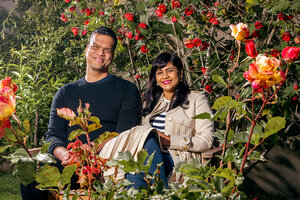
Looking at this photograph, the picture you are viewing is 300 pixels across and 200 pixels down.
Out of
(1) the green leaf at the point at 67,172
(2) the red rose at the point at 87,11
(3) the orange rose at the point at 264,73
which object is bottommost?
(1) the green leaf at the point at 67,172

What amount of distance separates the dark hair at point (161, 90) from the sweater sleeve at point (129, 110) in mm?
140

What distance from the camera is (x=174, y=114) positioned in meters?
2.65

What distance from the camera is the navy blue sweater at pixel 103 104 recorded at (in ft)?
8.27

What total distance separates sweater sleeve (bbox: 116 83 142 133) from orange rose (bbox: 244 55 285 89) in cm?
178

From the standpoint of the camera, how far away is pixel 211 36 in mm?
3348

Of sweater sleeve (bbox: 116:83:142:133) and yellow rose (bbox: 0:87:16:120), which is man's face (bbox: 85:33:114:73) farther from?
yellow rose (bbox: 0:87:16:120)

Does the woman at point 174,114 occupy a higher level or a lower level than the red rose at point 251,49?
lower

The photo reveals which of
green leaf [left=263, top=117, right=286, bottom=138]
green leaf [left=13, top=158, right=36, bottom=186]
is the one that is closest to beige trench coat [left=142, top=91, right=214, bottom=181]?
green leaf [left=263, top=117, right=286, bottom=138]

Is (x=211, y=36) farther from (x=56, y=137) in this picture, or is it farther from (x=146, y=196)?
(x=146, y=196)

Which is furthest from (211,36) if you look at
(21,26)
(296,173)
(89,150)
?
(21,26)

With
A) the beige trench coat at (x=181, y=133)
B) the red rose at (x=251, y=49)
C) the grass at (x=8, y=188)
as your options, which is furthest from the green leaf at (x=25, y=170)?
the grass at (x=8, y=188)

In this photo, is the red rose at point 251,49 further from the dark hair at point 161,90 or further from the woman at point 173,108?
the dark hair at point 161,90

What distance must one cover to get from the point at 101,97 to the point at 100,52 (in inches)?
13.6

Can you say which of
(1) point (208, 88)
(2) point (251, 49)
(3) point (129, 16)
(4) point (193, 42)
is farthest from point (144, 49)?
(2) point (251, 49)
